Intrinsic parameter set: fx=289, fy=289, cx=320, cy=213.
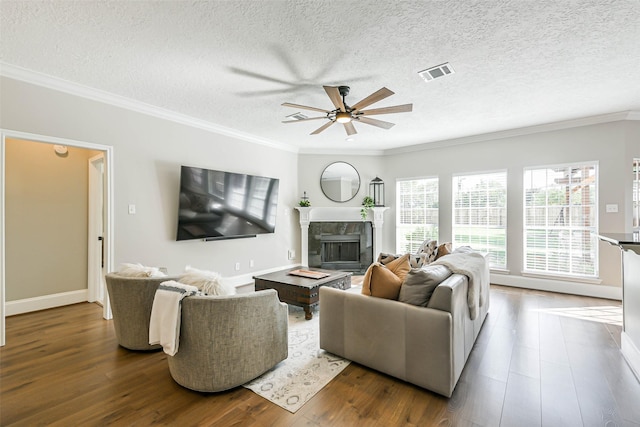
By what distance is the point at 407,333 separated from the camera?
2158mm

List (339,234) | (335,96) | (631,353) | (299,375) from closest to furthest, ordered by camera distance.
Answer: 1. (299,375)
2. (631,353)
3. (335,96)
4. (339,234)

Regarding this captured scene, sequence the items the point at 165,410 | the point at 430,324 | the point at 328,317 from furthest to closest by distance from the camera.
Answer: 1. the point at 328,317
2. the point at 430,324
3. the point at 165,410

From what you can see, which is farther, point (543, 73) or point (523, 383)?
point (543, 73)

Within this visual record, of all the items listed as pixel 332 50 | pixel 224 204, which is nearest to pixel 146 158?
pixel 224 204

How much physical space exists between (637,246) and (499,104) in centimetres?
249

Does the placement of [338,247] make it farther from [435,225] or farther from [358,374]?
[358,374]

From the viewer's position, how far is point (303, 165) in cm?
639

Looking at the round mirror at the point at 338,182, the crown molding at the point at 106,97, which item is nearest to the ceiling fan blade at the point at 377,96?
the crown molding at the point at 106,97

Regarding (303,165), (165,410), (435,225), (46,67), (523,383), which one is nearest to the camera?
(165,410)

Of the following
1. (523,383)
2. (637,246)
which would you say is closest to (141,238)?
(523,383)

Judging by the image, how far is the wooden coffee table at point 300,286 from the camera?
3350mm

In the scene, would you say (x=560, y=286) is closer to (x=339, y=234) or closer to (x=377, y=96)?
(x=339, y=234)

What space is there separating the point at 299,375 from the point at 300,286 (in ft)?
3.73

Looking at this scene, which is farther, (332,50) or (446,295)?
(332,50)
